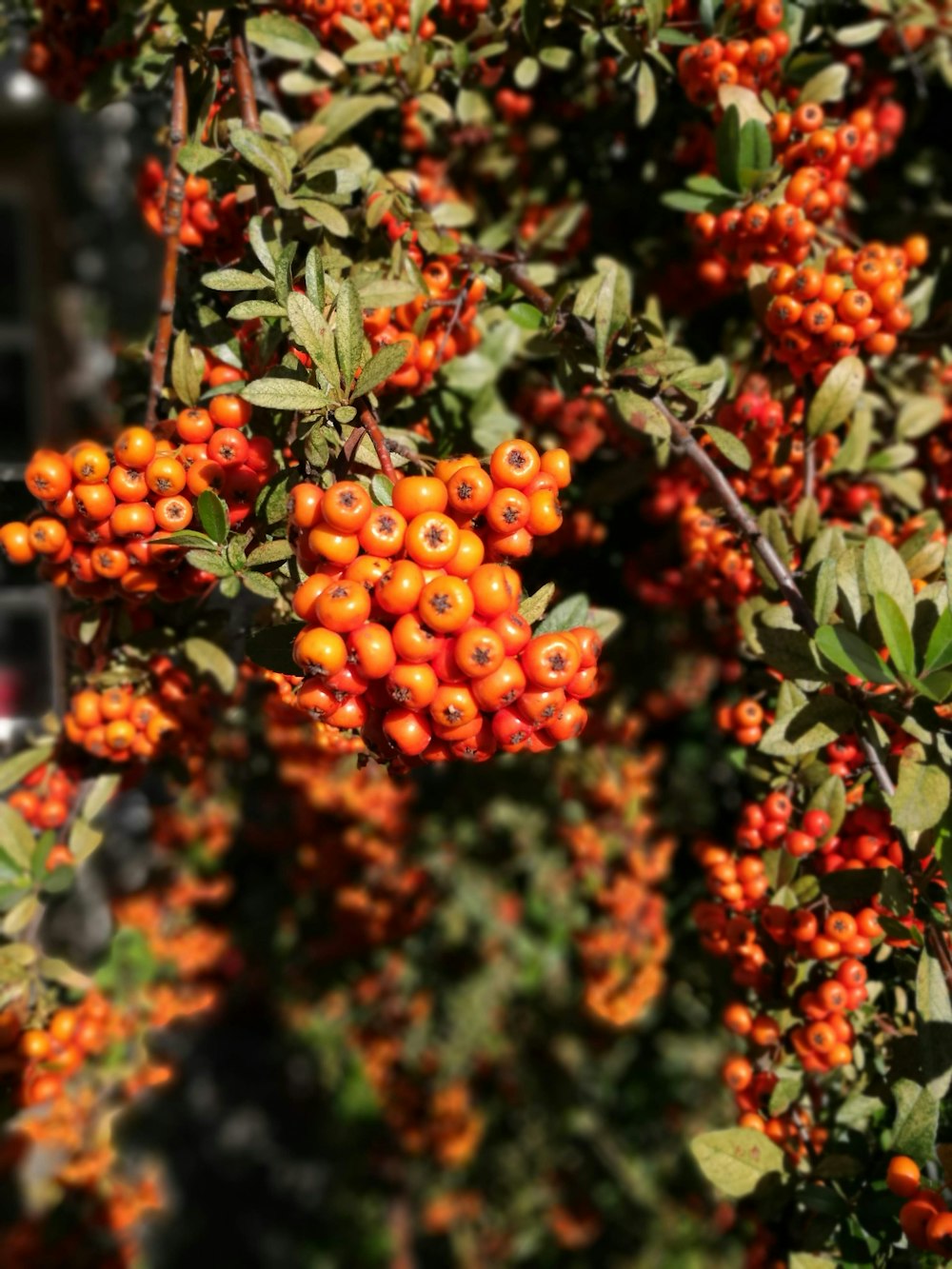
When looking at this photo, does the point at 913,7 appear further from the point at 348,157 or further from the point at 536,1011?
the point at 536,1011

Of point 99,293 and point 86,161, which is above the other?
point 86,161

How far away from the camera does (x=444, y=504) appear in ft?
4.28

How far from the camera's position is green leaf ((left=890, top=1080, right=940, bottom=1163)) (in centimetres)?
161

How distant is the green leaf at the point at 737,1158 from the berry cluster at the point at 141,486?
162cm

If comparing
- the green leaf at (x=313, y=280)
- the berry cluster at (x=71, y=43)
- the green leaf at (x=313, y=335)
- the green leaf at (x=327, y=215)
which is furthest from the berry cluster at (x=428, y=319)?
the berry cluster at (x=71, y=43)

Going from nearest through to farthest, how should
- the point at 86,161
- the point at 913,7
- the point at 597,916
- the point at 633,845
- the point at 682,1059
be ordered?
the point at 913,7, the point at 633,845, the point at 597,916, the point at 682,1059, the point at 86,161

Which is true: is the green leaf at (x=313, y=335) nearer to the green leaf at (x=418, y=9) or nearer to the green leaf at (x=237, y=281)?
the green leaf at (x=237, y=281)

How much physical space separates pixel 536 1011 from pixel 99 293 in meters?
7.14

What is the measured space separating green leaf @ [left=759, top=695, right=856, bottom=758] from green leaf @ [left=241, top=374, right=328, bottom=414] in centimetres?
113

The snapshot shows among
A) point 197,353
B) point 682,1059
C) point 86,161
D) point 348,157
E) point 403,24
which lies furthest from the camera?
point 86,161

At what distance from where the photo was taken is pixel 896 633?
5.04ft

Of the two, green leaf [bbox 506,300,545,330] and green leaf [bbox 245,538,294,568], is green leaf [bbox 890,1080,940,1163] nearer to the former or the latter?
green leaf [bbox 245,538,294,568]

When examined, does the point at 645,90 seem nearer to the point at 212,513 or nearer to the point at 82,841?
the point at 212,513

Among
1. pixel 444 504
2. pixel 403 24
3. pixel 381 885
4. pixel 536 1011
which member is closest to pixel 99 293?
pixel 381 885
